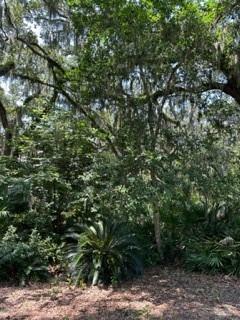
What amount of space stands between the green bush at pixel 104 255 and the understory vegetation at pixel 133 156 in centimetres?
2

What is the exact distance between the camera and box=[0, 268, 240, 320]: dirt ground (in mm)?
4605

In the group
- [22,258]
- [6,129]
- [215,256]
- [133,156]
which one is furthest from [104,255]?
[6,129]

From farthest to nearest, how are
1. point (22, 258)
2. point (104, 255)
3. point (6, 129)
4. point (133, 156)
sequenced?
point (6, 129) → point (133, 156) → point (22, 258) → point (104, 255)

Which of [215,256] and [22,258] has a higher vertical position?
[215,256]

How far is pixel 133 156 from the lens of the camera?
20.5 ft

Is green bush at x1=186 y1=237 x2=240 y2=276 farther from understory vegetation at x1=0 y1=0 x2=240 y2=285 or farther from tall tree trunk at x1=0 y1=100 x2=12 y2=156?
tall tree trunk at x1=0 y1=100 x2=12 y2=156

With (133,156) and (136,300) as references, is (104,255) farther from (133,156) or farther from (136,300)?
(133,156)

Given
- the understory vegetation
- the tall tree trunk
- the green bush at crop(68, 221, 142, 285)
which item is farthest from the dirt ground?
the tall tree trunk

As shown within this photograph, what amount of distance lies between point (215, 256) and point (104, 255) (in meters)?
1.80

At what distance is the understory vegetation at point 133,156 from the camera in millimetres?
6031

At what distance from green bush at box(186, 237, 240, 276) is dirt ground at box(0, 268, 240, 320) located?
0.72 ft

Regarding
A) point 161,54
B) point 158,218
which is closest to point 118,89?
point 161,54

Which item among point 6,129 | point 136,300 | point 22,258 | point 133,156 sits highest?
point 6,129

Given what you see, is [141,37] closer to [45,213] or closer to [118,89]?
[118,89]
